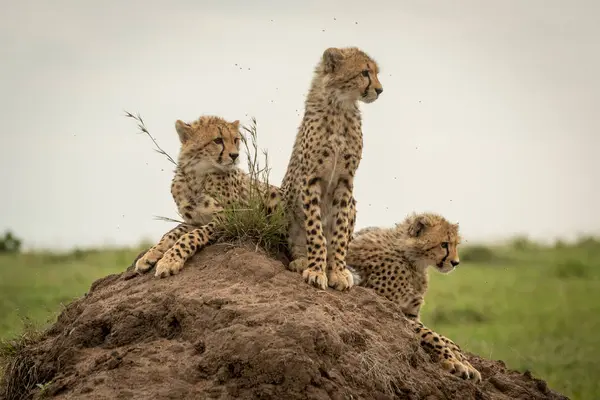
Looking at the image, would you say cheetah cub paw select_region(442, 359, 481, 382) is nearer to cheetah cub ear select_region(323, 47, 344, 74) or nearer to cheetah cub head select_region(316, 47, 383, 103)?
cheetah cub head select_region(316, 47, 383, 103)

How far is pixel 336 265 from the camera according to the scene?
5781 mm

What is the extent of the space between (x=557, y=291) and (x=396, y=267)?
30.5 feet

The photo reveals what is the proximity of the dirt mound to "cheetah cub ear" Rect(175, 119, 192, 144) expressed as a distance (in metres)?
0.90

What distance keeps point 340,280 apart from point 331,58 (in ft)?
4.52

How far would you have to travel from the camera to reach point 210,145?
242 inches

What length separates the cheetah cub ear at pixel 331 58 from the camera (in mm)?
→ 6035

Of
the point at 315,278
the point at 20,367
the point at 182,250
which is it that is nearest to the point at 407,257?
the point at 315,278

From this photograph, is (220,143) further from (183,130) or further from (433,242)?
(433,242)

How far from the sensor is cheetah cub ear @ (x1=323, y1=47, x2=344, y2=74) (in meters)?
6.04

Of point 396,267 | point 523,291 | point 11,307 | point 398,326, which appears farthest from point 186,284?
point 523,291

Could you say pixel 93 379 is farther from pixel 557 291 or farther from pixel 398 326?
pixel 557 291

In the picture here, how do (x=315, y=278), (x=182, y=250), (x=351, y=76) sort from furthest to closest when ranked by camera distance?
(x=351, y=76) < (x=182, y=250) < (x=315, y=278)

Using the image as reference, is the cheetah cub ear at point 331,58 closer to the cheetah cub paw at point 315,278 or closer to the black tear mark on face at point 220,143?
the black tear mark on face at point 220,143

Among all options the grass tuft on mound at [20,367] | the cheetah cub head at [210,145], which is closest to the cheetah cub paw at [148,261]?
the cheetah cub head at [210,145]
